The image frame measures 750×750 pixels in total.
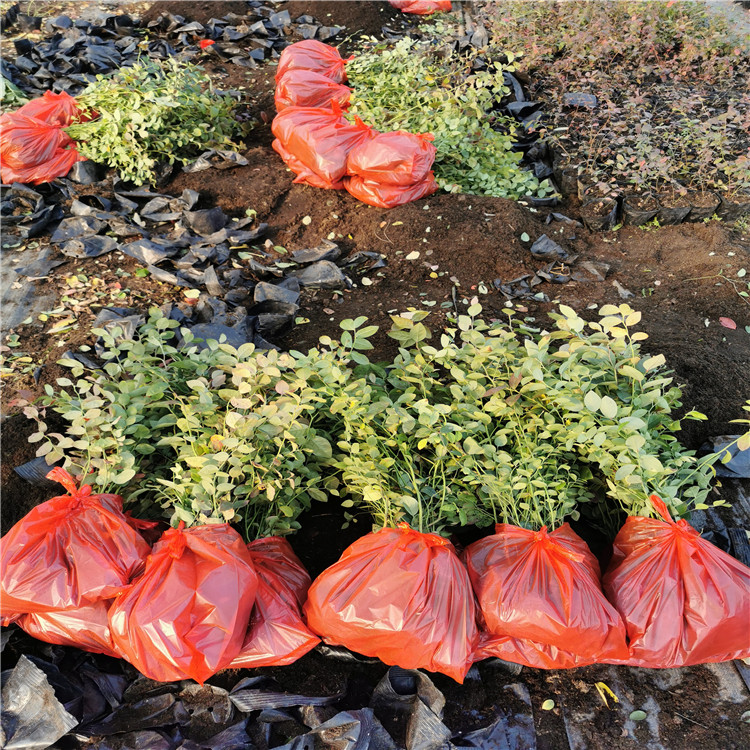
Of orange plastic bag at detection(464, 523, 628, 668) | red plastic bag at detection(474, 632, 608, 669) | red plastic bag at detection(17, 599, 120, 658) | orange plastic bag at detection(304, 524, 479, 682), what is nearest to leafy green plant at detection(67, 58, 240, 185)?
red plastic bag at detection(17, 599, 120, 658)

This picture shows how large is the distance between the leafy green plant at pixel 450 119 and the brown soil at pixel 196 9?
2.82m

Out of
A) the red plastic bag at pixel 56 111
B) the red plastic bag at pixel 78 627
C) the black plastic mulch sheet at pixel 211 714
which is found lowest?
the black plastic mulch sheet at pixel 211 714

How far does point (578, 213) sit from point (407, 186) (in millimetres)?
1193

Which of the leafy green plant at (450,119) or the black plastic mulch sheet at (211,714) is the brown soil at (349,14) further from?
the black plastic mulch sheet at (211,714)

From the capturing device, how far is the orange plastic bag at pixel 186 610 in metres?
1.62

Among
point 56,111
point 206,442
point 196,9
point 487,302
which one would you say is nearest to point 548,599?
point 206,442

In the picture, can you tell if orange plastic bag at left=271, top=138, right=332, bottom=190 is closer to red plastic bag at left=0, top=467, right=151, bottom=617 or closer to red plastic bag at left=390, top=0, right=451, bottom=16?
red plastic bag at left=0, top=467, right=151, bottom=617

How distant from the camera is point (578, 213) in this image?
406 centimetres

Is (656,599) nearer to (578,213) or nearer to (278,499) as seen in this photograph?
(278,499)

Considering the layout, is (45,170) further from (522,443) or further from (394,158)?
(522,443)

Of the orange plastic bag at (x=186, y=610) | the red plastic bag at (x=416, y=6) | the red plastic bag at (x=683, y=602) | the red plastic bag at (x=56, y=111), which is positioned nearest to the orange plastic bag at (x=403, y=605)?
the orange plastic bag at (x=186, y=610)

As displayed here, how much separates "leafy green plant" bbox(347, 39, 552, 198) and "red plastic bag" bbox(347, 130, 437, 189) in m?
0.23

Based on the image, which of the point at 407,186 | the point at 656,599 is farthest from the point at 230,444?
the point at 407,186

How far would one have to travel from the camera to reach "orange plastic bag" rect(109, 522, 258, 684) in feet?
5.31
